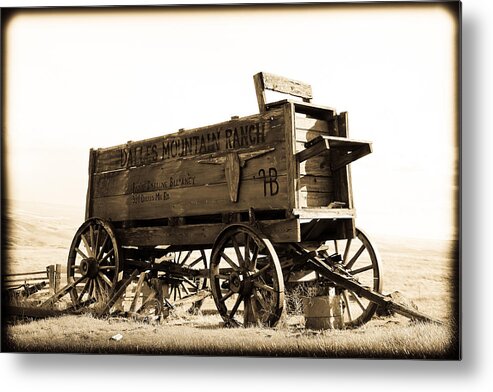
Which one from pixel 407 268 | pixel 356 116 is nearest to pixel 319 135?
pixel 356 116

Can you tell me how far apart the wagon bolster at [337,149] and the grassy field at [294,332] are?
3.38 ft

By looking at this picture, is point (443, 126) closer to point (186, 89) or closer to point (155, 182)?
point (186, 89)

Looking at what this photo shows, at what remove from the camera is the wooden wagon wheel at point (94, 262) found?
28.6 ft

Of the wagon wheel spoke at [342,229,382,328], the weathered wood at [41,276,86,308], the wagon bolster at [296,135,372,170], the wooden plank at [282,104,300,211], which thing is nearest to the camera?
the wagon bolster at [296,135,372,170]

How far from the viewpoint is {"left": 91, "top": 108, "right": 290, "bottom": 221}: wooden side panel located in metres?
7.12

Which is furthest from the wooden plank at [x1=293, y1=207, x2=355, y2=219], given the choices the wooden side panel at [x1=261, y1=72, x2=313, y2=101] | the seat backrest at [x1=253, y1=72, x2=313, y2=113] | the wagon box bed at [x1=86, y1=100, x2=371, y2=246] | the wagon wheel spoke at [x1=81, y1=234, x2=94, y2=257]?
the wagon wheel spoke at [x1=81, y1=234, x2=94, y2=257]

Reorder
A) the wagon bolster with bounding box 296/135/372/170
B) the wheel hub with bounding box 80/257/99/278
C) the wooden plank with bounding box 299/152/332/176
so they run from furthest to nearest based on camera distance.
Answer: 1. the wheel hub with bounding box 80/257/99/278
2. the wooden plank with bounding box 299/152/332/176
3. the wagon bolster with bounding box 296/135/372/170

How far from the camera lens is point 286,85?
23.8 feet

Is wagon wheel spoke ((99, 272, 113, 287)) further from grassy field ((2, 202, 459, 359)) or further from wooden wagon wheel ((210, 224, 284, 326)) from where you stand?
wooden wagon wheel ((210, 224, 284, 326))

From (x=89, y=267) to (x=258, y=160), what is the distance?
2973 mm

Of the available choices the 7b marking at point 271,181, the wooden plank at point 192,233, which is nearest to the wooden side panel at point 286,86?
the 7b marking at point 271,181

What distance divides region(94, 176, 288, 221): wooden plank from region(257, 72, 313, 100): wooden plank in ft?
2.96

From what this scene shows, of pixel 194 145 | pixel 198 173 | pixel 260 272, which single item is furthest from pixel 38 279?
pixel 260 272

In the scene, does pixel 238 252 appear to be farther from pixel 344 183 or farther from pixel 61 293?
pixel 61 293
